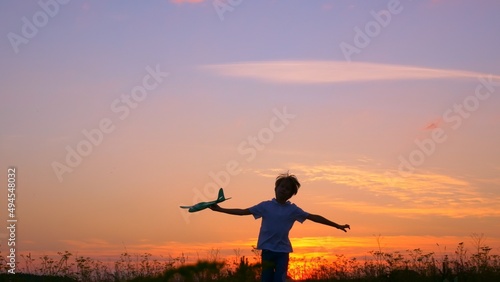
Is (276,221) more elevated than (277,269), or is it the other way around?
(276,221)

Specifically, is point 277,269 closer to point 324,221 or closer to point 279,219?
point 279,219

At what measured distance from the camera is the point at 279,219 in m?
10.3

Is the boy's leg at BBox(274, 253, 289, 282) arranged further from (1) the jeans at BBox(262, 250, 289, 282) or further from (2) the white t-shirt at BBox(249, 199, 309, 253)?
(2) the white t-shirt at BBox(249, 199, 309, 253)

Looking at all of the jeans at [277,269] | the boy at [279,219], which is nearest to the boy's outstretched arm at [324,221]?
the boy at [279,219]

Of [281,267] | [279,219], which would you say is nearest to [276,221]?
[279,219]

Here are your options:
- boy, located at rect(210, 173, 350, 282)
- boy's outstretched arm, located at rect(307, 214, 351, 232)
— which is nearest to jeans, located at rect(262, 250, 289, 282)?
boy, located at rect(210, 173, 350, 282)

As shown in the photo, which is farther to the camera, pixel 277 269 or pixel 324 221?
pixel 324 221

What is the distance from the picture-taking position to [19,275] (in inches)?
580

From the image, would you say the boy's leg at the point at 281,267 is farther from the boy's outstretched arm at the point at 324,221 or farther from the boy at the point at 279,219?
the boy's outstretched arm at the point at 324,221

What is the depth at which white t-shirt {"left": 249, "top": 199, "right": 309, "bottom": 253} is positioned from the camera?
33.4 ft

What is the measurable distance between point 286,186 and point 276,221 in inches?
22.8

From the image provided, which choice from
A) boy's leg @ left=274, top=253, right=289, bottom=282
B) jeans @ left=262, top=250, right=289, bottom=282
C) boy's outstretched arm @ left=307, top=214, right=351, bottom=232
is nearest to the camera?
jeans @ left=262, top=250, right=289, bottom=282

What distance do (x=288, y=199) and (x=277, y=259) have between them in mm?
1024

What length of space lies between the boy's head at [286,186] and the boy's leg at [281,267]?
928 millimetres
